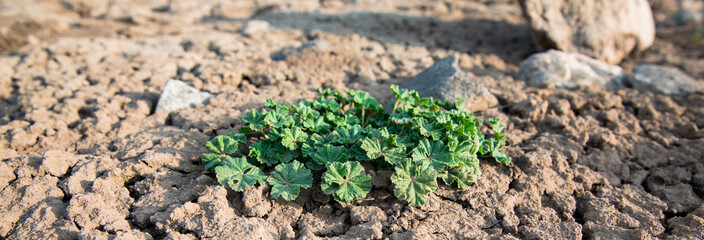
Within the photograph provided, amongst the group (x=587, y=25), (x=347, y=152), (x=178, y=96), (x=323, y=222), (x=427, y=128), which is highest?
(x=587, y=25)

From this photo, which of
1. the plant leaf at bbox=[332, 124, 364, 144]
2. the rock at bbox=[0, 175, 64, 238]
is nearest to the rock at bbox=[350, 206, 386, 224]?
the plant leaf at bbox=[332, 124, 364, 144]

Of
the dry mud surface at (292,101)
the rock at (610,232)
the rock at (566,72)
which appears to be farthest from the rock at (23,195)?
the rock at (566,72)

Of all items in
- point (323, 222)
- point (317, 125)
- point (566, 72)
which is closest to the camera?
point (323, 222)

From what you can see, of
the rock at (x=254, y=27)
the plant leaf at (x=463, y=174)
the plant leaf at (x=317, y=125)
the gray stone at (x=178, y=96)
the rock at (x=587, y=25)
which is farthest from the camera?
the rock at (x=254, y=27)

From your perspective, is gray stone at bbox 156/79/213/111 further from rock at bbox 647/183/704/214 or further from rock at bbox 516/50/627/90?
rock at bbox 647/183/704/214

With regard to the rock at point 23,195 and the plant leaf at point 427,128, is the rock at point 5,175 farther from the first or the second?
the plant leaf at point 427,128

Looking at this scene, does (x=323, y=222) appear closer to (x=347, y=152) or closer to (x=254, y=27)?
(x=347, y=152)

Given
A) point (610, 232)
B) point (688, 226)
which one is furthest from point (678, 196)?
point (610, 232)

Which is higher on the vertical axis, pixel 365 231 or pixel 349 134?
pixel 349 134
